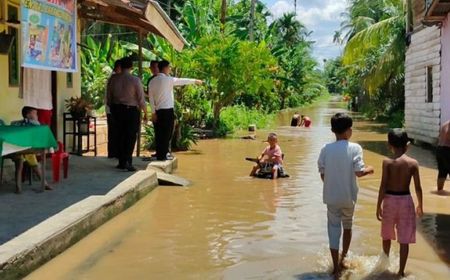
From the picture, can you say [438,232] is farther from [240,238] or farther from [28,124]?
[28,124]

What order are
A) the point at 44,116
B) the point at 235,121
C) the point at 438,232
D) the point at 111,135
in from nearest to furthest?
the point at 438,232 → the point at 44,116 → the point at 111,135 → the point at 235,121

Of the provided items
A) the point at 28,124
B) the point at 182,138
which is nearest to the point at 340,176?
the point at 28,124

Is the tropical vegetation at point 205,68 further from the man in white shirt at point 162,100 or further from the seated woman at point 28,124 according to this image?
the seated woman at point 28,124

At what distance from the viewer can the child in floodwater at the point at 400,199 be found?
19.0 ft

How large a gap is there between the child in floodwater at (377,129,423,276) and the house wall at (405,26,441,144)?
40.6 feet

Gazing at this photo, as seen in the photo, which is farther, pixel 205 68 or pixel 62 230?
pixel 205 68

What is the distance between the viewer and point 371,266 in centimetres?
618

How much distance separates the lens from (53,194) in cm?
840

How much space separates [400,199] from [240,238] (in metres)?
2.24

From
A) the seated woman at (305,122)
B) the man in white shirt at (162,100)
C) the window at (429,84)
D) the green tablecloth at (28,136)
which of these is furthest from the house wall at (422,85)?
the green tablecloth at (28,136)

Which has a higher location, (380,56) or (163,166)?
(380,56)

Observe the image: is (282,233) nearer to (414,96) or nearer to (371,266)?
(371,266)

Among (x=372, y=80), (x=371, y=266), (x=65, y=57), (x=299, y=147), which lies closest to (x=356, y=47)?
(x=372, y=80)

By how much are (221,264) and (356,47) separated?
22.5m
